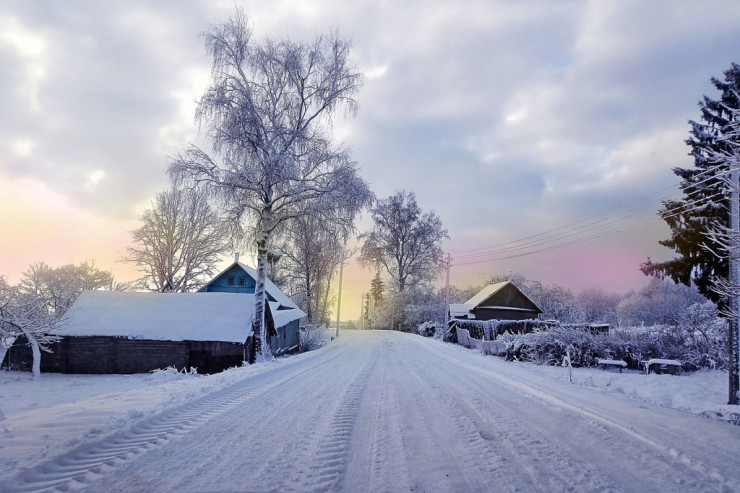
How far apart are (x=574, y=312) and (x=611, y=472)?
167 feet

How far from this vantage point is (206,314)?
814 inches

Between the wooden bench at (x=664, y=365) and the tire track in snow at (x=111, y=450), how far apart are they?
1545 centimetres

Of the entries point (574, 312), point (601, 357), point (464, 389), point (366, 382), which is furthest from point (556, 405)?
point (574, 312)

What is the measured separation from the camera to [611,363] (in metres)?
16.6

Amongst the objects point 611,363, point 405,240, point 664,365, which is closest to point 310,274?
point 405,240

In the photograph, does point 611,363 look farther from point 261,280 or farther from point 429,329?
point 429,329

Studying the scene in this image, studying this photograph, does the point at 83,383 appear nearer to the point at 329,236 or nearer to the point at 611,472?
the point at 329,236

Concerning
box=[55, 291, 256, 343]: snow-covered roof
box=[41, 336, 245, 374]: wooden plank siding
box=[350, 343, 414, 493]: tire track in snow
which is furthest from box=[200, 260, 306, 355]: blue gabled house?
box=[350, 343, 414, 493]: tire track in snow

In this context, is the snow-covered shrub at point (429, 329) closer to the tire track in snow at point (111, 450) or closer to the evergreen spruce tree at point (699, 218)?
the evergreen spruce tree at point (699, 218)

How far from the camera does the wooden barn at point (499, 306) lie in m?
38.9

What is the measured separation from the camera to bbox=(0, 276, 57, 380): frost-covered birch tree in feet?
58.4

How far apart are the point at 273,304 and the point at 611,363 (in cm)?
1917

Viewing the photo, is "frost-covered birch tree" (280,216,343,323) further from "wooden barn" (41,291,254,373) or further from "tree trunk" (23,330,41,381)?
"tree trunk" (23,330,41,381)

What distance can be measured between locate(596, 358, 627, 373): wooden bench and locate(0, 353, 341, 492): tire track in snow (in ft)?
49.7
